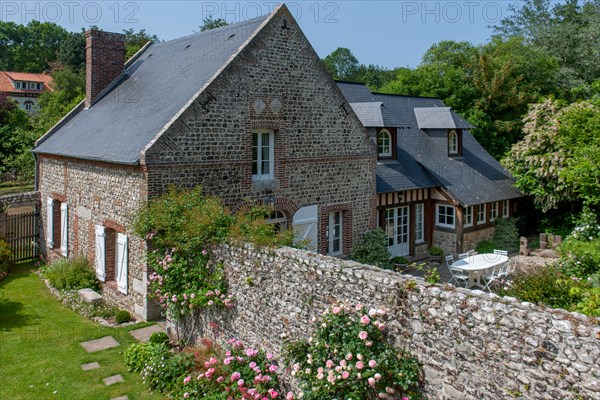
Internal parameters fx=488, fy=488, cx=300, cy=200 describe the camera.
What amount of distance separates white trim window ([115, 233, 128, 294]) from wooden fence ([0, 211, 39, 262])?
6.45 meters

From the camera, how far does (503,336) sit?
534cm

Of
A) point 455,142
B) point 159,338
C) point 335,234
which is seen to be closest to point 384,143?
point 455,142

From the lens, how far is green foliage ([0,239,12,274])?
49.8ft

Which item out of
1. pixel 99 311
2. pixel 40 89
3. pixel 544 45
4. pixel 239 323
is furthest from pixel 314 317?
pixel 40 89

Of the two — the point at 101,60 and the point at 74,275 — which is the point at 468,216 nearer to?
the point at 74,275

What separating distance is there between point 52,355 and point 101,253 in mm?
3631

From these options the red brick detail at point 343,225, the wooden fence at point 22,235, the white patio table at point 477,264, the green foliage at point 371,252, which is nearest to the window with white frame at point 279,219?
the red brick detail at point 343,225

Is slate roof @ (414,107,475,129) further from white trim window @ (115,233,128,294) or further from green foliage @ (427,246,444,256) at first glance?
white trim window @ (115,233,128,294)

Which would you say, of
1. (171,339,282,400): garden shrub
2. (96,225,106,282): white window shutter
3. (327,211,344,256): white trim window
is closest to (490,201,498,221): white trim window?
(327,211,344,256): white trim window

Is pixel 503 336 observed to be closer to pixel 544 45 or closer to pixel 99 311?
pixel 99 311

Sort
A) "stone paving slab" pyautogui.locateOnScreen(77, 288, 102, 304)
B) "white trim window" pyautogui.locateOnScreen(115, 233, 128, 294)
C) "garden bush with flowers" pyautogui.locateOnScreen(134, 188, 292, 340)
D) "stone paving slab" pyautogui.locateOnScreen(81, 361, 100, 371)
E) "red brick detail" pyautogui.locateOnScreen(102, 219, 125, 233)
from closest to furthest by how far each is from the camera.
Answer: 1. "garden bush with flowers" pyautogui.locateOnScreen(134, 188, 292, 340)
2. "stone paving slab" pyautogui.locateOnScreen(81, 361, 100, 371)
3. "white trim window" pyautogui.locateOnScreen(115, 233, 128, 294)
4. "red brick detail" pyautogui.locateOnScreen(102, 219, 125, 233)
5. "stone paving slab" pyautogui.locateOnScreen(77, 288, 102, 304)

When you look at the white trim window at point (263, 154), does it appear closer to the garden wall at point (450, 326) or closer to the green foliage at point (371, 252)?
the green foliage at point (371, 252)

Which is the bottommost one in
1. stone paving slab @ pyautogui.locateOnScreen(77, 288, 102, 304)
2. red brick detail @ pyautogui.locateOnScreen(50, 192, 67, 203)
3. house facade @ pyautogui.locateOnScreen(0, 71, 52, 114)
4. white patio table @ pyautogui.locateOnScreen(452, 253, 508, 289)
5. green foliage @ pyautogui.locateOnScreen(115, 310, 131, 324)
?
green foliage @ pyautogui.locateOnScreen(115, 310, 131, 324)

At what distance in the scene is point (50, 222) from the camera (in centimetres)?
1620
